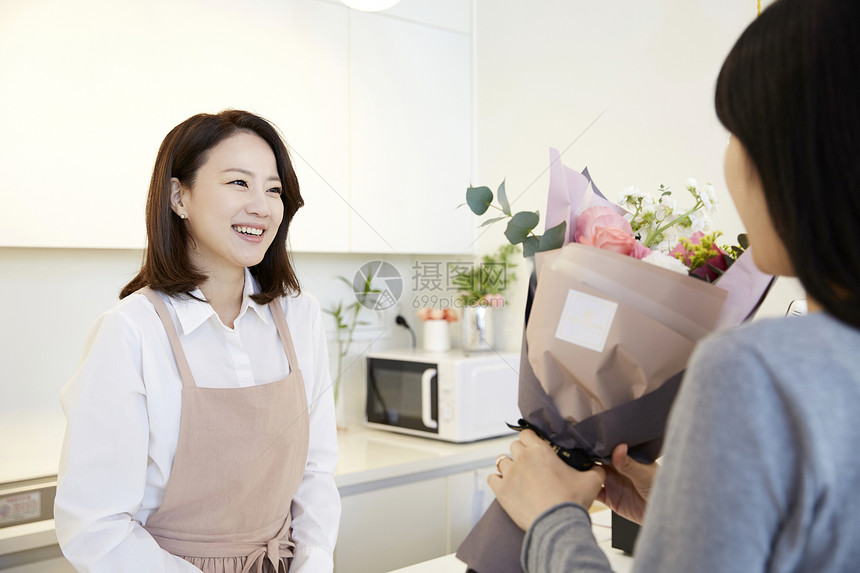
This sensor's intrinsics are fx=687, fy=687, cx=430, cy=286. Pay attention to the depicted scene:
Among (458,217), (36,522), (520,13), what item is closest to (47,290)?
(36,522)

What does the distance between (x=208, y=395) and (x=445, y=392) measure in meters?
1.17

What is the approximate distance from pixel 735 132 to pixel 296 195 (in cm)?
100

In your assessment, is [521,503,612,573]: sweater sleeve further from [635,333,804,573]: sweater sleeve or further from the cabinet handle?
the cabinet handle

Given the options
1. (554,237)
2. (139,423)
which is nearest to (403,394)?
(139,423)

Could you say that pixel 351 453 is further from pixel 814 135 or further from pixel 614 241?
pixel 814 135

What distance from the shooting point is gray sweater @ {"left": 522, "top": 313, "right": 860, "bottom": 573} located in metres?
0.35

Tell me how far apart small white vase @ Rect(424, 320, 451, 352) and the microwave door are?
116 millimetres

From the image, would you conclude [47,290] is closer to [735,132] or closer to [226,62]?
[226,62]

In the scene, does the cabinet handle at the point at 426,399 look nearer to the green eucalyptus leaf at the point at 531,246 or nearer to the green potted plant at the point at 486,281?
the green potted plant at the point at 486,281

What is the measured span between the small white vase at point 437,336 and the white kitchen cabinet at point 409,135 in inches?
10.1

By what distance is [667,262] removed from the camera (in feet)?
2.00

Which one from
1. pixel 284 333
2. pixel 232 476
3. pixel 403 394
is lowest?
pixel 403 394

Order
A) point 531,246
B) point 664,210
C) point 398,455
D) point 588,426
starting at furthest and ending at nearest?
point 398,455
point 664,210
point 531,246
point 588,426
